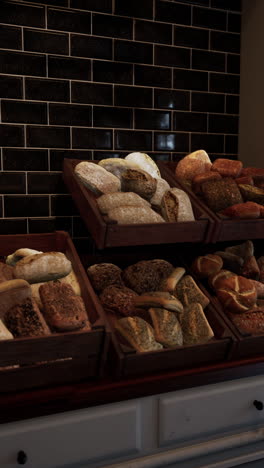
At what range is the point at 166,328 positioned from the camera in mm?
1416

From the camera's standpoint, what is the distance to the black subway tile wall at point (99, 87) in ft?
6.27

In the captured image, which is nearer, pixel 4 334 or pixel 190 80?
pixel 4 334

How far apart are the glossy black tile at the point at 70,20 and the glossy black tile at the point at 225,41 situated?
669 mm

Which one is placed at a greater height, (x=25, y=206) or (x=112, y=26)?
(x=112, y=26)

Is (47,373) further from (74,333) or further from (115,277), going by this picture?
(115,277)

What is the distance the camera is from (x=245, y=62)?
226 cm

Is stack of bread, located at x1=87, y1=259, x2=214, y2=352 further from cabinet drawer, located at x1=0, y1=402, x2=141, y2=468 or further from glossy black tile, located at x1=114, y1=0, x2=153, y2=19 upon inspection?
glossy black tile, located at x1=114, y1=0, x2=153, y2=19

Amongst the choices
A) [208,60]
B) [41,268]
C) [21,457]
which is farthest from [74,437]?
[208,60]

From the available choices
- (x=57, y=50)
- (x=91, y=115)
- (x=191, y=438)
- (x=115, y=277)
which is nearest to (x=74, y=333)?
(x=115, y=277)

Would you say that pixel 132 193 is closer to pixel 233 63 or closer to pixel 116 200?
pixel 116 200

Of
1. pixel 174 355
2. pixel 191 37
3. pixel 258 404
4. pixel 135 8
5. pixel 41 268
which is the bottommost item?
pixel 258 404

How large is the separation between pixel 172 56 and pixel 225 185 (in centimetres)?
85

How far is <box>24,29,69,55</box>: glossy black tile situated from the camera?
74.6 inches

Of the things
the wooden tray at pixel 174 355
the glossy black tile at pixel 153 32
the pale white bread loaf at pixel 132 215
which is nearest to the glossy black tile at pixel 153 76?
the glossy black tile at pixel 153 32
